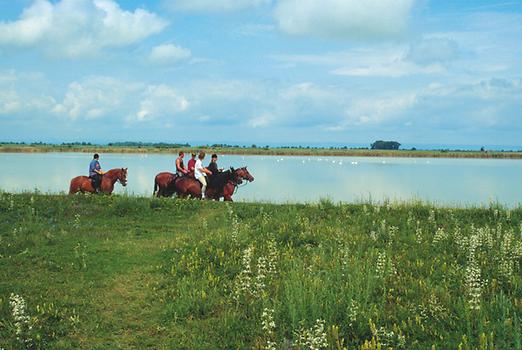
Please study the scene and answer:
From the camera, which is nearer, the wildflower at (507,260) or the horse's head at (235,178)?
the wildflower at (507,260)

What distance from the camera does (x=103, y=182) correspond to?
81.6 feet

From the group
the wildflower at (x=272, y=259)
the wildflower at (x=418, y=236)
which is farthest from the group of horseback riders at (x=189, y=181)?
the wildflower at (x=272, y=259)

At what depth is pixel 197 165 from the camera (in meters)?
25.2

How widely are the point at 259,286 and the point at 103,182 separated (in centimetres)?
1722

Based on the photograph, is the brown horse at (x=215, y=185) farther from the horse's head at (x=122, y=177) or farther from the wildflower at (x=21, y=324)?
the wildflower at (x=21, y=324)

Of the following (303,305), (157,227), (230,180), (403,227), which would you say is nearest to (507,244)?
(403,227)

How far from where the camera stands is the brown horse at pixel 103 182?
24.8 m

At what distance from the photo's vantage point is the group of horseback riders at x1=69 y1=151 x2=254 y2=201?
24.9 meters

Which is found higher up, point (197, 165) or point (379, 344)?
point (197, 165)

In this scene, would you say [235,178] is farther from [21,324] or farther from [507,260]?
[21,324]

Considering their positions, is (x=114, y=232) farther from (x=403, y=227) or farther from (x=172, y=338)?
(x=403, y=227)

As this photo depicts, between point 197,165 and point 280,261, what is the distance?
46.0ft

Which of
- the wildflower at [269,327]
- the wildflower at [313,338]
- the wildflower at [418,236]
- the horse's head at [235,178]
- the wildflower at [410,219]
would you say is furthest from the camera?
the horse's head at [235,178]

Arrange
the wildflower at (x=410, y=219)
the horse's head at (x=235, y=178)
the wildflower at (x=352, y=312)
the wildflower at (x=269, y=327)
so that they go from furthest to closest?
1. the horse's head at (x=235, y=178)
2. the wildflower at (x=410, y=219)
3. the wildflower at (x=352, y=312)
4. the wildflower at (x=269, y=327)
